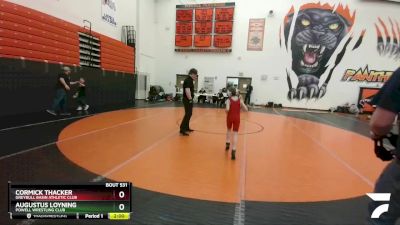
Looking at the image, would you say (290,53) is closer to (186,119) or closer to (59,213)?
(186,119)

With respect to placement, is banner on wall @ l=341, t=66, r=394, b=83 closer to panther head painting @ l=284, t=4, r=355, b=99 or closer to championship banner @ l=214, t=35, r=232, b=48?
panther head painting @ l=284, t=4, r=355, b=99

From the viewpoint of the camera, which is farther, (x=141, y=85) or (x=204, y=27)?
(x=204, y=27)

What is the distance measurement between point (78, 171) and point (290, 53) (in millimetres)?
17051

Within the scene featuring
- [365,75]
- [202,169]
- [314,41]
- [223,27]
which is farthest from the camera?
[223,27]

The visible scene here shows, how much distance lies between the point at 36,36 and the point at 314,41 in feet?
52.9

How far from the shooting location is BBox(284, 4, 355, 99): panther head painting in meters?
17.3

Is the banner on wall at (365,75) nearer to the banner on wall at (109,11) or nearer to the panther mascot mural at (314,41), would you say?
the panther mascot mural at (314,41)

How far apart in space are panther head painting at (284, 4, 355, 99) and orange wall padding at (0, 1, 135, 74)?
12888mm

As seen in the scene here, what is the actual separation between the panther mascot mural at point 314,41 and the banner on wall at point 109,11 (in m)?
11.3

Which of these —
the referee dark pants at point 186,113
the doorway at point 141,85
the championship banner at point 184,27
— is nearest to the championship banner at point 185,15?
the championship banner at point 184,27

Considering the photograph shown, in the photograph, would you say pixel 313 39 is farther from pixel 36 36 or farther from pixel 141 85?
pixel 36 36

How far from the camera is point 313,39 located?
17.7 m
